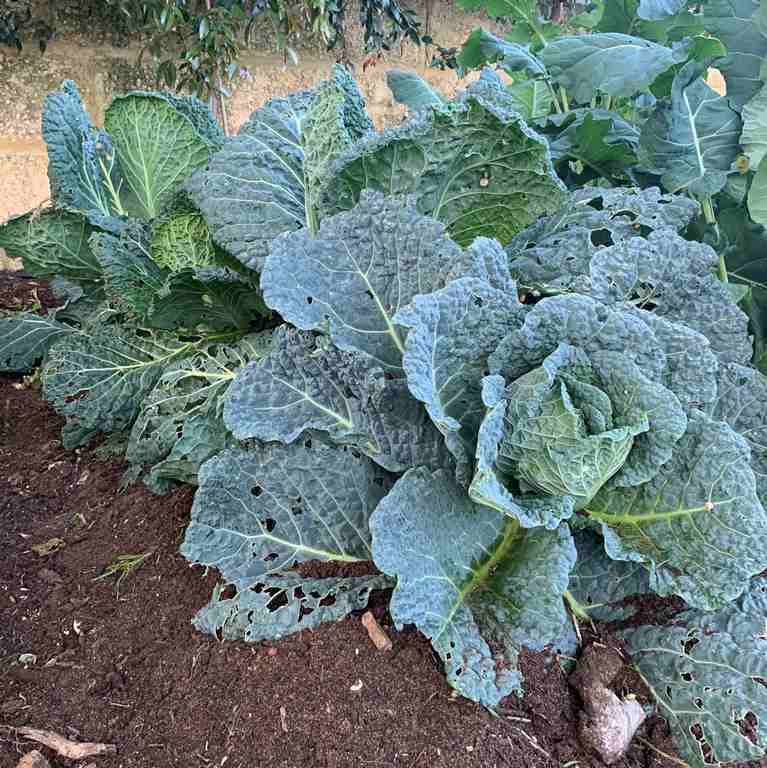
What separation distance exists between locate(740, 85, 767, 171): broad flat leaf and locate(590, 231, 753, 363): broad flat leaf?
75cm

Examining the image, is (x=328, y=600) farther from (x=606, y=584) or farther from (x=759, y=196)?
(x=759, y=196)

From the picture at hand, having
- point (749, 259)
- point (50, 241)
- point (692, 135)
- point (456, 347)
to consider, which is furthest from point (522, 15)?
point (456, 347)

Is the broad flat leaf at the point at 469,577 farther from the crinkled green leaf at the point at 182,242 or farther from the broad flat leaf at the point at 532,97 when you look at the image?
the broad flat leaf at the point at 532,97

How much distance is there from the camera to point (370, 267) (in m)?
1.68

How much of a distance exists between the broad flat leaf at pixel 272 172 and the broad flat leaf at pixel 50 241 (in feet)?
1.72

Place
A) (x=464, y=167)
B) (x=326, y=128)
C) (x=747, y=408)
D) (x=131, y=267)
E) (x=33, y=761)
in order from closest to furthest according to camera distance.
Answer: (x=33, y=761) < (x=747, y=408) < (x=464, y=167) < (x=326, y=128) < (x=131, y=267)

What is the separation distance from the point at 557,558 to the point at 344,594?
452 mm

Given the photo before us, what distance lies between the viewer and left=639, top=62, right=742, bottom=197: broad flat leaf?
2.37 metres

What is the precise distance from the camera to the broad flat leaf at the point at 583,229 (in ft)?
6.38

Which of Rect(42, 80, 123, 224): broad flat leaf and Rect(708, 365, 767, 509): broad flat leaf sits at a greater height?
Rect(42, 80, 123, 224): broad flat leaf

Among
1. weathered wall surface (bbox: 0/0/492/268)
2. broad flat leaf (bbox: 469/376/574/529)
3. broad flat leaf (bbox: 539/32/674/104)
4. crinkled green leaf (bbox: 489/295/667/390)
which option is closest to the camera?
broad flat leaf (bbox: 469/376/574/529)

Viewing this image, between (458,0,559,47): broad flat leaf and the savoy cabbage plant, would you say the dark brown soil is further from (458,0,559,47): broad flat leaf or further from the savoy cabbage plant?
(458,0,559,47): broad flat leaf

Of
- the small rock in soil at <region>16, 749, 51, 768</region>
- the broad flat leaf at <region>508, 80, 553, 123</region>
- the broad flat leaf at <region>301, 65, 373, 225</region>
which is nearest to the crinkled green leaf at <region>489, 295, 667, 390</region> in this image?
the broad flat leaf at <region>301, 65, 373, 225</region>

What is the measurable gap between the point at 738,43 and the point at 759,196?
0.67 metres
